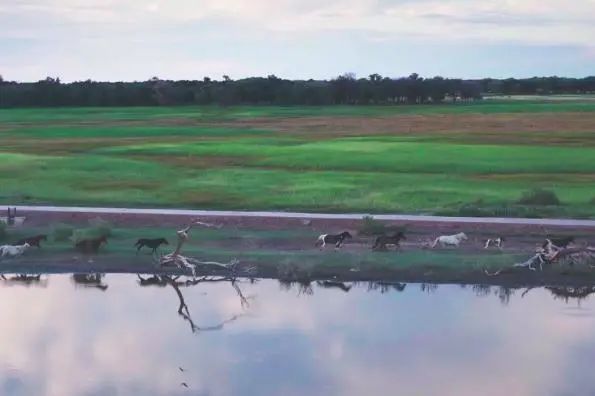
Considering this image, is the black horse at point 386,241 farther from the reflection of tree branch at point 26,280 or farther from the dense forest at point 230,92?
the dense forest at point 230,92

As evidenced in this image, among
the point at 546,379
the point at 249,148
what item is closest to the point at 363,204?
the point at 546,379

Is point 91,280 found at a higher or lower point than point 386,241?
lower

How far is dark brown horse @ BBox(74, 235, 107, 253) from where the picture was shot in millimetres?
32250

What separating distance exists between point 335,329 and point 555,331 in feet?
16.2

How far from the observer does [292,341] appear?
22781mm

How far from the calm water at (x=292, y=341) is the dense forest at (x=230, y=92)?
11101 centimetres

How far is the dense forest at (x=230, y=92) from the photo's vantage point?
137750 millimetres

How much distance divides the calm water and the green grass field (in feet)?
40.4

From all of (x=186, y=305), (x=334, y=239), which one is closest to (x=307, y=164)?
(x=334, y=239)

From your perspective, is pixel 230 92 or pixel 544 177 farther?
pixel 230 92

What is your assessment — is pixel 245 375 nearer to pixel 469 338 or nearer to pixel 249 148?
pixel 469 338

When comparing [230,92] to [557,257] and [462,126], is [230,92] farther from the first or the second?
[557,257]

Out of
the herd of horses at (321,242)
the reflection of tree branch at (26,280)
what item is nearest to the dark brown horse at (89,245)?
the herd of horses at (321,242)

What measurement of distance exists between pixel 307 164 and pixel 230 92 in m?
83.5
